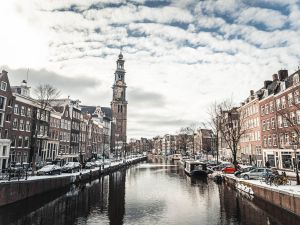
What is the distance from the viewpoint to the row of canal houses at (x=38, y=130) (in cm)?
4666

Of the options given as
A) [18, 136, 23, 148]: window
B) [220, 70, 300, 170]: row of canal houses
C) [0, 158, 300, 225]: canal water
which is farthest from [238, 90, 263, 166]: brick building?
[18, 136, 23, 148]: window

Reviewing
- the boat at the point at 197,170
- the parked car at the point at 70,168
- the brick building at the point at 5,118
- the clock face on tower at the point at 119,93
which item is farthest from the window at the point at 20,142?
the clock face on tower at the point at 119,93

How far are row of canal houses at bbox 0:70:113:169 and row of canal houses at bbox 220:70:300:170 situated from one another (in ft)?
148

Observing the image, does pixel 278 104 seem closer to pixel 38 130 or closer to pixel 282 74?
pixel 282 74

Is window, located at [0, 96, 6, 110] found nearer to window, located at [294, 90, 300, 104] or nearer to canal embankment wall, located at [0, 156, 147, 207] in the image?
canal embankment wall, located at [0, 156, 147, 207]

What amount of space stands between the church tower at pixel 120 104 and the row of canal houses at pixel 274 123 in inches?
3648

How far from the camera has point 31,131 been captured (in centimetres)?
5538

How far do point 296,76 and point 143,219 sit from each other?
38.8 meters

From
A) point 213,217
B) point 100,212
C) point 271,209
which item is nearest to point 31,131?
point 100,212

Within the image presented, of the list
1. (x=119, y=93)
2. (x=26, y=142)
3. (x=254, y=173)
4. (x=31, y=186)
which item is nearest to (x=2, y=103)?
(x=26, y=142)

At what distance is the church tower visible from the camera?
6240 inches

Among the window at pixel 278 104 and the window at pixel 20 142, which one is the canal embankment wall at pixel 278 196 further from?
the window at pixel 20 142

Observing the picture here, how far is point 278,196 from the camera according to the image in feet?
87.7

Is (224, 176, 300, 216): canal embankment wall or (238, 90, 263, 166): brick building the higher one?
(238, 90, 263, 166): brick building
